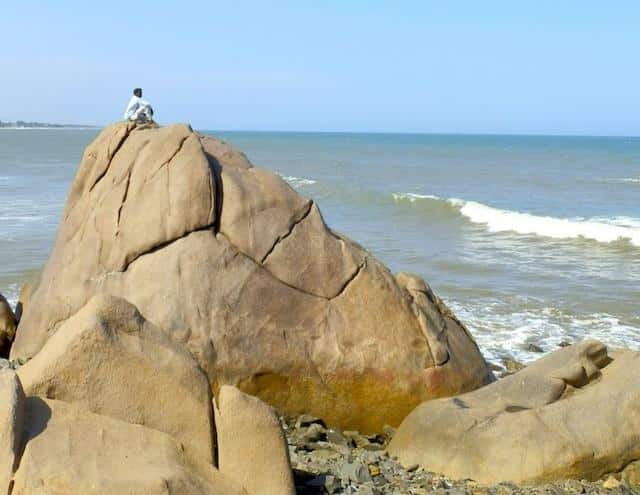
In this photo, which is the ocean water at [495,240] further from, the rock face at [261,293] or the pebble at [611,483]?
the pebble at [611,483]

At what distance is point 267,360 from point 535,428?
273 centimetres

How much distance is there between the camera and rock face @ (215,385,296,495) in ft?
19.0

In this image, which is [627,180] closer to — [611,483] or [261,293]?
[261,293]

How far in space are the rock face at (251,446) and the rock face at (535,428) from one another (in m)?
2.51

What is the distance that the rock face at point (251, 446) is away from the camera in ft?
19.0

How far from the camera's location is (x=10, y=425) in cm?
517

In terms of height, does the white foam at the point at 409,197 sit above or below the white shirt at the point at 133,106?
below

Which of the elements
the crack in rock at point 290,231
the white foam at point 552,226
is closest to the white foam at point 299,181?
the white foam at point 552,226

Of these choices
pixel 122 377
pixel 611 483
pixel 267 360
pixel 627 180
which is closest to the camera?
pixel 122 377

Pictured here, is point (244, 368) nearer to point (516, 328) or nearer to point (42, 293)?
point (42, 293)

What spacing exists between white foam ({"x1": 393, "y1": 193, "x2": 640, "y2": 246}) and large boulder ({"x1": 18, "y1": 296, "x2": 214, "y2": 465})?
21.5 m

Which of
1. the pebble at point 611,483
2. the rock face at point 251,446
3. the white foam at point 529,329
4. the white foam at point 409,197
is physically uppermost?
the rock face at point 251,446

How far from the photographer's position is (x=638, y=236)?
26.1 m

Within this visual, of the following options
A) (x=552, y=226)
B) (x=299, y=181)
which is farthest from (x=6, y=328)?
(x=299, y=181)
